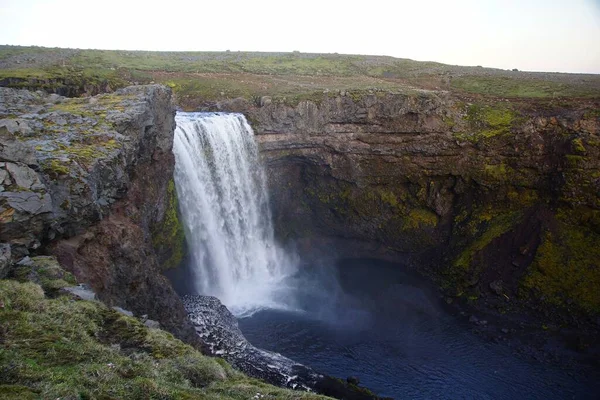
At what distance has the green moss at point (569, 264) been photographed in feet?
86.3

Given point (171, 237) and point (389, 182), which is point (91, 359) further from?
point (389, 182)

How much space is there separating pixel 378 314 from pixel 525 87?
24.6m

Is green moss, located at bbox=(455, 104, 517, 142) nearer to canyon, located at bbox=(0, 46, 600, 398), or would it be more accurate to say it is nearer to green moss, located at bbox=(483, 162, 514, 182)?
canyon, located at bbox=(0, 46, 600, 398)

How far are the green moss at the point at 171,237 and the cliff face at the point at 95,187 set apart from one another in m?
1.26

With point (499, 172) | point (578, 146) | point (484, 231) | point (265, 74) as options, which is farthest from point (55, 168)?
point (265, 74)

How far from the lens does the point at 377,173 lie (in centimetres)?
3228

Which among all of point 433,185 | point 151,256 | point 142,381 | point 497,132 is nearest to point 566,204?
point 497,132

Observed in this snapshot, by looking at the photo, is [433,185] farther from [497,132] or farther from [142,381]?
[142,381]

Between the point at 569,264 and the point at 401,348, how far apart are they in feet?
40.3

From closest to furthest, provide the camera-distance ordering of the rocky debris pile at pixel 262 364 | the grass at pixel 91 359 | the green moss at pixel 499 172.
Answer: the grass at pixel 91 359
the rocky debris pile at pixel 262 364
the green moss at pixel 499 172

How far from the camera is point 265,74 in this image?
45125 millimetres

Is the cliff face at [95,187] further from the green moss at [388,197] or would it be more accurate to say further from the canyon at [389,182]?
the green moss at [388,197]

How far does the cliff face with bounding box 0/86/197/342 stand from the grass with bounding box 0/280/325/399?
255cm

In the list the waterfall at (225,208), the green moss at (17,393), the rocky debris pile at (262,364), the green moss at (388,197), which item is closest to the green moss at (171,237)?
the waterfall at (225,208)
